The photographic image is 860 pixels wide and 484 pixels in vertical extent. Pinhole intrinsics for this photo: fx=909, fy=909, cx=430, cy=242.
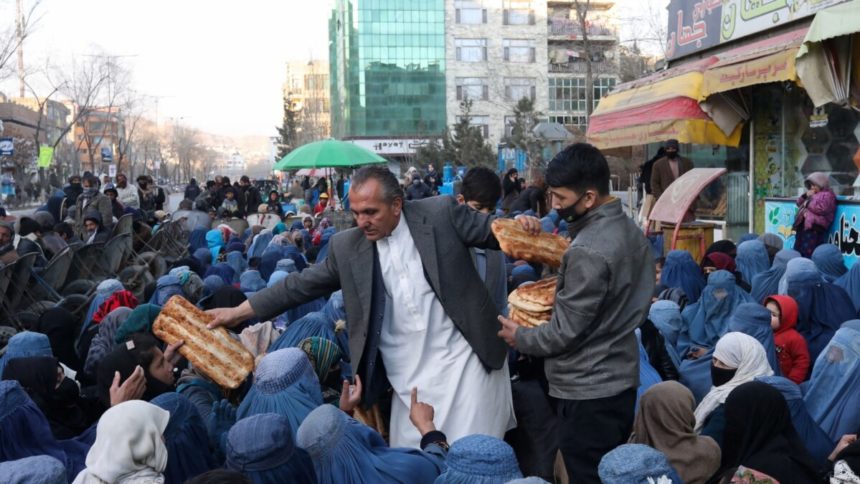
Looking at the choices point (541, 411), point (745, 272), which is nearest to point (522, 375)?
point (541, 411)

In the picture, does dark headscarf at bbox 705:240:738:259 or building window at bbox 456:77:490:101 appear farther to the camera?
building window at bbox 456:77:490:101

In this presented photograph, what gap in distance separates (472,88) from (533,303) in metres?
62.3

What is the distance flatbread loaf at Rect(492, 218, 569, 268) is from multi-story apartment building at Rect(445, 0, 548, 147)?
5871cm

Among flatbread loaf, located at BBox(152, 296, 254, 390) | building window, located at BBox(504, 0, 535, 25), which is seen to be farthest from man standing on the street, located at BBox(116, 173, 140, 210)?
building window, located at BBox(504, 0, 535, 25)

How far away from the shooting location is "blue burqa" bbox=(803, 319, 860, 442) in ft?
14.2

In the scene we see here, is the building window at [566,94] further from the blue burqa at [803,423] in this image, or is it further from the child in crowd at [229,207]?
the blue burqa at [803,423]

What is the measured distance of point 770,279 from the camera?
690 centimetres

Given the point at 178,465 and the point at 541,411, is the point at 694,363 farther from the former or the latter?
the point at 178,465

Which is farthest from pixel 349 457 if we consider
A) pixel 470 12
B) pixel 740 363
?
pixel 470 12

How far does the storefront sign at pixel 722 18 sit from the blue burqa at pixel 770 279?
4.13 meters

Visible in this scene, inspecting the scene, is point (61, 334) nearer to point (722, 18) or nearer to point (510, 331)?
point (510, 331)

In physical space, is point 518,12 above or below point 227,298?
above

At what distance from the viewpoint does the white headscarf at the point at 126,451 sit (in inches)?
105

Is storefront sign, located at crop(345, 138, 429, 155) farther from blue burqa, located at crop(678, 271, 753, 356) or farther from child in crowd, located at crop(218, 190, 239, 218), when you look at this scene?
blue burqa, located at crop(678, 271, 753, 356)
